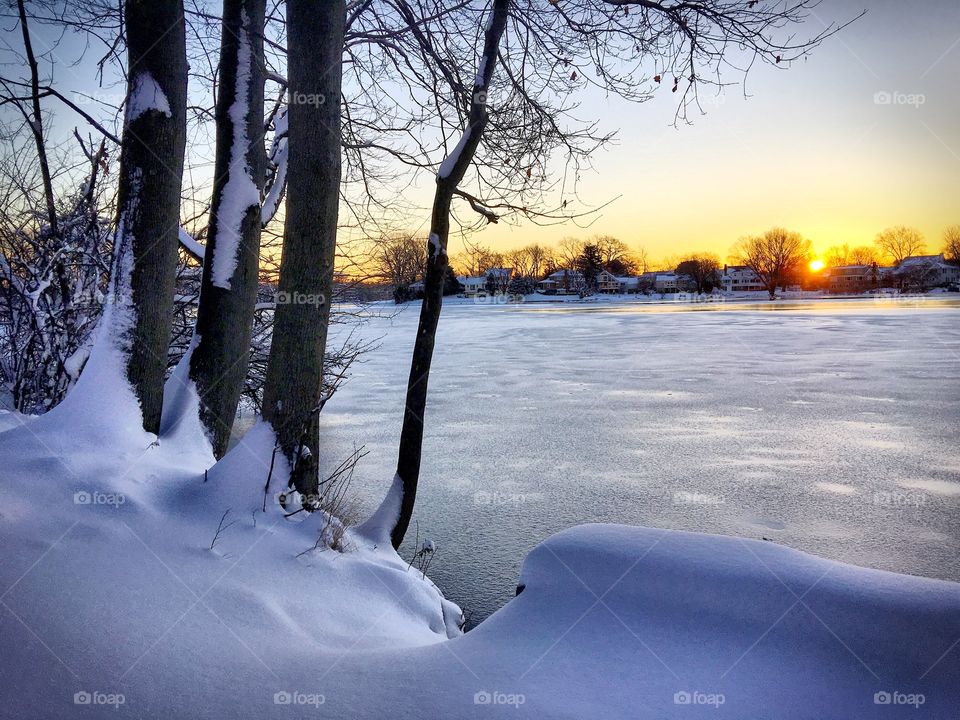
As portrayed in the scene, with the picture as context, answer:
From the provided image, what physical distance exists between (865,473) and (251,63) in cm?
779

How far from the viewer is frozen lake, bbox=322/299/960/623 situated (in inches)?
223

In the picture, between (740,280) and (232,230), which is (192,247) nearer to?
(232,230)

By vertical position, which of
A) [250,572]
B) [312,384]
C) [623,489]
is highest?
[312,384]

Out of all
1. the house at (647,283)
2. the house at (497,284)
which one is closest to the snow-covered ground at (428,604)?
the house at (497,284)

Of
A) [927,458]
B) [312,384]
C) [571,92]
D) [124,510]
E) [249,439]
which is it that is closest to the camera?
[124,510]

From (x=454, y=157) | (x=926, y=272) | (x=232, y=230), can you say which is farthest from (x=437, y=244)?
(x=926, y=272)

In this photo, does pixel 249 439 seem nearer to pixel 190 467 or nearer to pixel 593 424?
pixel 190 467

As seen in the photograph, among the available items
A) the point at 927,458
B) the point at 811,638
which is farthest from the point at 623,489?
the point at 811,638

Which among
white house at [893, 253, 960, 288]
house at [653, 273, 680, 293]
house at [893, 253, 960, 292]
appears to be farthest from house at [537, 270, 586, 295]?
white house at [893, 253, 960, 288]

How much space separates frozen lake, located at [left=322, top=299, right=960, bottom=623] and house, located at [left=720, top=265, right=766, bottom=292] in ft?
425

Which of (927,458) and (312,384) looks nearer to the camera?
(312,384)

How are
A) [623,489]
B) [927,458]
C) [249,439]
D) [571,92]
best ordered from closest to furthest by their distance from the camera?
[249,439], [571,92], [623,489], [927,458]

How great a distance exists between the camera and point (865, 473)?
7.30m

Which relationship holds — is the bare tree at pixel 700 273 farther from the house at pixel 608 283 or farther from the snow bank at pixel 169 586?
the snow bank at pixel 169 586
